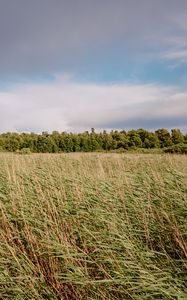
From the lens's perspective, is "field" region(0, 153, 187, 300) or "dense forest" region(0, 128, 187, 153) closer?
"field" region(0, 153, 187, 300)

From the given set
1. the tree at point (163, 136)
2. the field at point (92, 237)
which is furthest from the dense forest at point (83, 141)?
the field at point (92, 237)

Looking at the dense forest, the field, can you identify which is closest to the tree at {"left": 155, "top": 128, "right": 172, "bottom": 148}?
the dense forest

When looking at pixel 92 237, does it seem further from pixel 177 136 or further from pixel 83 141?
pixel 83 141

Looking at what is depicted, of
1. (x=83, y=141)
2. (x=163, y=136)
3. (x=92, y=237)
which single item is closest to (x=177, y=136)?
(x=163, y=136)

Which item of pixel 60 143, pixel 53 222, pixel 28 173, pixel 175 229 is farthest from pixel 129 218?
pixel 60 143

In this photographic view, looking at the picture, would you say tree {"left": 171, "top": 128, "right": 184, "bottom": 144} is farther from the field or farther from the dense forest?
the field

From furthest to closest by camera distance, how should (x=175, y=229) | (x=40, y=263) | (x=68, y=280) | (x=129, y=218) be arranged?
(x=129, y=218) → (x=175, y=229) → (x=40, y=263) → (x=68, y=280)

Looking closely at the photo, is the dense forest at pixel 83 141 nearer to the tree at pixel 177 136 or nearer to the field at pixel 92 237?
the tree at pixel 177 136

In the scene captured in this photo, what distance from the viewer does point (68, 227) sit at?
473cm

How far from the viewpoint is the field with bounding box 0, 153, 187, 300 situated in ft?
11.6

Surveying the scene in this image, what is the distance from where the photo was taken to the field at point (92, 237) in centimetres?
355

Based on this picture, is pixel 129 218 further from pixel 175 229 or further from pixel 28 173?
pixel 28 173

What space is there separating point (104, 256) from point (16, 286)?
937mm

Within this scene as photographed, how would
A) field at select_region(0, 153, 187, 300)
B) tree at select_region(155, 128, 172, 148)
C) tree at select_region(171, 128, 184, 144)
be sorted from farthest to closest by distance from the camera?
tree at select_region(155, 128, 172, 148) → tree at select_region(171, 128, 184, 144) → field at select_region(0, 153, 187, 300)
